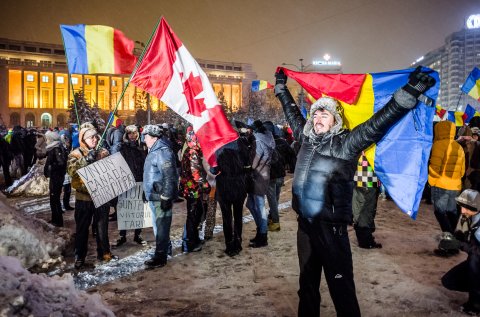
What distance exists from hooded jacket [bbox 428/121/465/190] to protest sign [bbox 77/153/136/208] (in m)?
4.73

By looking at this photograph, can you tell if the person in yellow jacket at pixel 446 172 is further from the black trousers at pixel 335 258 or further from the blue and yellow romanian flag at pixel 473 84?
the blue and yellow romanian flag at pixel 473 84

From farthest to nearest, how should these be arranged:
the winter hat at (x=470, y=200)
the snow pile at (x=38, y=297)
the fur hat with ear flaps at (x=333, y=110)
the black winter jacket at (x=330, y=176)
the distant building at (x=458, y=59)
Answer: the distant building at (x=458, y=59) → the winter hat at (x=470, y=200) → the fur hat with ear flaps at (x=333, y=110) → the black winter jacket at (x=330, y=176) → the snow pile at (x=38, y=297)

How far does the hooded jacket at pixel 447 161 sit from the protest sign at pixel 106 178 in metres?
4.73

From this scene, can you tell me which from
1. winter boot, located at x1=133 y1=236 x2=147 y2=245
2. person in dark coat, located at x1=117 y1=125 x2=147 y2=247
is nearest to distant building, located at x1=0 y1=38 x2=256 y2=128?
person in dark coat, located at x1=117 y1=125 x2=147 y2=247

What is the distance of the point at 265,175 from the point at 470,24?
179288 millimetres

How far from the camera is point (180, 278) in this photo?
5133 millimetres

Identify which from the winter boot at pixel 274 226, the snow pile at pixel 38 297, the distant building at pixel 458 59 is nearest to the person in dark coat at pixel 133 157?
the winter boot at pixel 274 226

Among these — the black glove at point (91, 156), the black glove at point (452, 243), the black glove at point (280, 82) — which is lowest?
the black glove at point (452, 243)

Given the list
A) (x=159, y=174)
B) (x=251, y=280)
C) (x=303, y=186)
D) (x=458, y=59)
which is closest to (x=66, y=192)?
(x=159, y=174)

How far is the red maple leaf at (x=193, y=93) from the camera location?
5141 millimetres

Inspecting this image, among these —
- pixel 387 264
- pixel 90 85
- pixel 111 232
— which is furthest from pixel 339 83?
pixel 90 85

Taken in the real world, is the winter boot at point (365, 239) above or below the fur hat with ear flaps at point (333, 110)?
below

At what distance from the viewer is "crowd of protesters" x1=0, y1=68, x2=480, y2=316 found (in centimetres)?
309

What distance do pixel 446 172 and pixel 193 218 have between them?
399 cm
